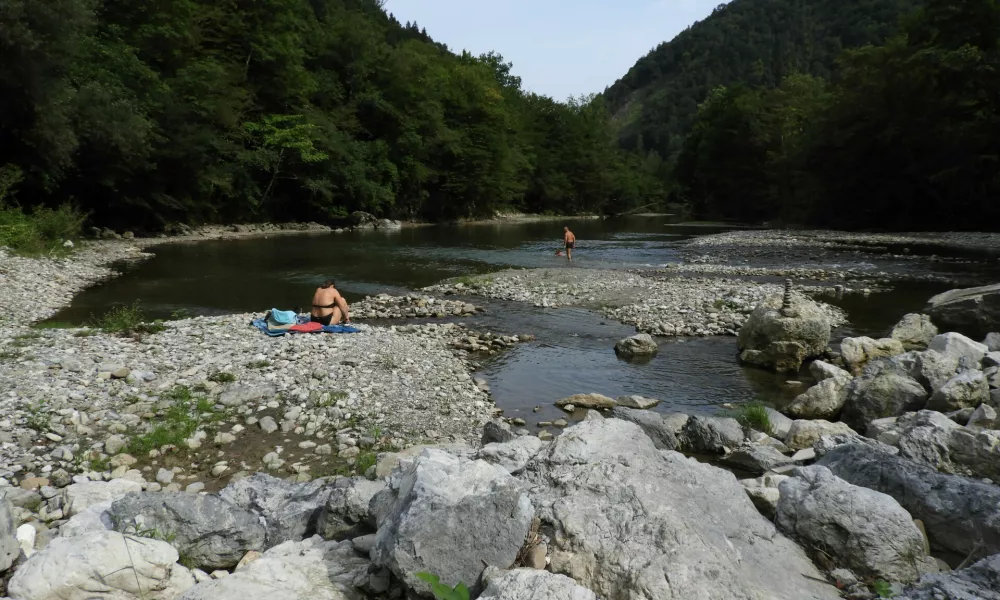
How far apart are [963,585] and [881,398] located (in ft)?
21.5

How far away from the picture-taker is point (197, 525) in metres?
4.62

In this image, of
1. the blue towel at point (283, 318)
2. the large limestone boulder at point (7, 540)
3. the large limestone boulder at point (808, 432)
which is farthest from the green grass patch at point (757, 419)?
the blue towel at point (283, 318)

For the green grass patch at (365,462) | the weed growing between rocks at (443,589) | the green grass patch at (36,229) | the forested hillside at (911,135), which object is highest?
Result: the forested hillside at (911,135)

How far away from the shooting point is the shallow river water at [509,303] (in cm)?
1166

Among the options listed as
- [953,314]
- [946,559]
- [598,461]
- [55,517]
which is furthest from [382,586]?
[953,314]

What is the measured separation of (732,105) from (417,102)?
43.4 metres

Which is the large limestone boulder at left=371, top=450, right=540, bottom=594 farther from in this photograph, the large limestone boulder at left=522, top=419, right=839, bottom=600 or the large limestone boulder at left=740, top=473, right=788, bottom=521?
the large limestone boulder at left=740, top=473, right=788, bottom=521

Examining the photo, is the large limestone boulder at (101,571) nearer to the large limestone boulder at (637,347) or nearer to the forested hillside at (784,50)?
the large limestone boulder at (637,347)

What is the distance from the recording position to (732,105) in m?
80.2

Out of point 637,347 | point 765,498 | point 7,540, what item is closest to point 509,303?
point 637,347

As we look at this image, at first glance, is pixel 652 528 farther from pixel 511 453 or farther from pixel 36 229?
pixel 36 229

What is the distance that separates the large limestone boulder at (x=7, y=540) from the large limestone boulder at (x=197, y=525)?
1.97 ft

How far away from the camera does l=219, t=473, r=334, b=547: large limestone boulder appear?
16.1 ft

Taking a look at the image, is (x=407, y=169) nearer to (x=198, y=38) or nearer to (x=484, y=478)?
(x=198, y=38)
